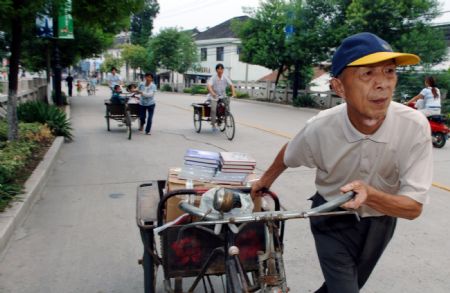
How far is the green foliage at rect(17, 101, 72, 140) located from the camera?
35.1ft

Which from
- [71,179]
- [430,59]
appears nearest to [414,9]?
[430,59]

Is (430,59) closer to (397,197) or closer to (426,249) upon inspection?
(426,249)

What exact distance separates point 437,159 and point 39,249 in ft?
26.4

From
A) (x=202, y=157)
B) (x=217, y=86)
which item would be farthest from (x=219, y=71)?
(x=202, y=157)

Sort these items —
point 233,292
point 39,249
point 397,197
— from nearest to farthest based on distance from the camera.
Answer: point 397,197, point 233,292, point 39,249

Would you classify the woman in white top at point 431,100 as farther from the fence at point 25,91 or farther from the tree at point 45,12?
the fence at point 25,91

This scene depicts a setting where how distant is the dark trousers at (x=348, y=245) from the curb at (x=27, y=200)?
3278 millimetres

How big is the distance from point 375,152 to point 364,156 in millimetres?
53

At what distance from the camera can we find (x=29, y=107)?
11242mm

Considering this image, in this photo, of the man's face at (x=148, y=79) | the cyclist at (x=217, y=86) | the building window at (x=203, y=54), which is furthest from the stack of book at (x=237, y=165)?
the building window at (x=203, y=54)

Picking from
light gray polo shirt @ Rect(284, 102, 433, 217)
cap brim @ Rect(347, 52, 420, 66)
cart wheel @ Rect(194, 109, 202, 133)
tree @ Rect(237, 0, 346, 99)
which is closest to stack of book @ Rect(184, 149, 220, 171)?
light gray polo shirt @ Rect(284, 102, 433, 217)

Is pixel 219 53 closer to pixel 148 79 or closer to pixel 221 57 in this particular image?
pixel 221 57

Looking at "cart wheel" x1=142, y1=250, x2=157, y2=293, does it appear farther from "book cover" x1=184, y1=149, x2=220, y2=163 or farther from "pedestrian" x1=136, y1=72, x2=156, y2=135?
"pedestrian" x1=136, y1=72, x2=156, y2=135

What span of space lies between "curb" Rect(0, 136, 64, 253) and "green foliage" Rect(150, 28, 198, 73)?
131ft
